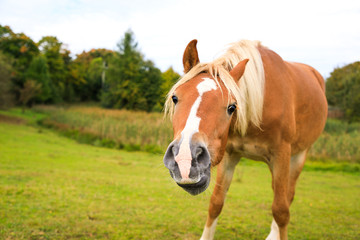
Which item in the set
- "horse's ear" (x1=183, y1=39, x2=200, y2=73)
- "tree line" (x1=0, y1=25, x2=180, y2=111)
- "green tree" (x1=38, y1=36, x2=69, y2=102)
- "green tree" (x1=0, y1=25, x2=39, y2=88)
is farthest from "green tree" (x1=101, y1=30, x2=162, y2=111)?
"horse's ear" (x1=183, y1=39, x2=200, y2=73)

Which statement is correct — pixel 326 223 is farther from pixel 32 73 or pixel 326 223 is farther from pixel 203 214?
pixel 32 73

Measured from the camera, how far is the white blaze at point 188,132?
1560mm

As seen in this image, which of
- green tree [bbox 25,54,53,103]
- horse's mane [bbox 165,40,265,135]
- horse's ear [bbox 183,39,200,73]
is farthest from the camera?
green tree [bbox 25,54,53,103]

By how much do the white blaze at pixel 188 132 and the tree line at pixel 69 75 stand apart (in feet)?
52.6

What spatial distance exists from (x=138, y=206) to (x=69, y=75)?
34305 millimetres

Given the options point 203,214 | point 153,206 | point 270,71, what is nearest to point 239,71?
point 270,71

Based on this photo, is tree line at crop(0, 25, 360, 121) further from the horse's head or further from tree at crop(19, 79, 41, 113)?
the horse's head

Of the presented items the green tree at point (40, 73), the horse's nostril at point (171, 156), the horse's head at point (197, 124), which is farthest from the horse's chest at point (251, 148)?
the green tree at point (40, 73)

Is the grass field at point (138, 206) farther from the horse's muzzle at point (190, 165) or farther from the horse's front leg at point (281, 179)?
the horse's front leg at point (281, 179)

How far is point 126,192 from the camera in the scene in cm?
587

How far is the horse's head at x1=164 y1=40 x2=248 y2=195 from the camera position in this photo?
5.20ft

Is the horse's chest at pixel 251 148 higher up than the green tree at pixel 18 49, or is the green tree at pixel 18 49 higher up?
the green tree at pixel 18 49

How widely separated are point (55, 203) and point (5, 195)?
0.91 m

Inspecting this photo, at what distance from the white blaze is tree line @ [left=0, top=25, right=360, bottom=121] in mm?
13549
